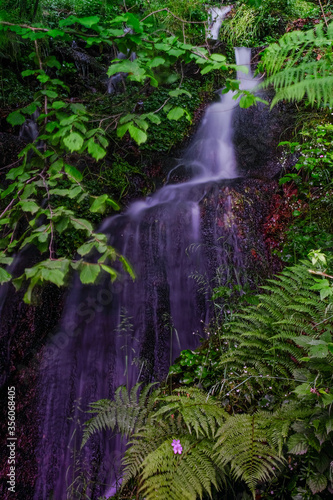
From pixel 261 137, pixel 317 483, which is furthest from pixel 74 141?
pixel 261 137

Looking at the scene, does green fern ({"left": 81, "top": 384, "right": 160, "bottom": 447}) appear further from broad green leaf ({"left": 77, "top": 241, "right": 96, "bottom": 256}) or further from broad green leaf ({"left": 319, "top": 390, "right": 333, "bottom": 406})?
broad green leaf ({"left": 319, "top": 390, "right": 333, "bottom": 406})

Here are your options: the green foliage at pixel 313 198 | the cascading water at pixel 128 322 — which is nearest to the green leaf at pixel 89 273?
the cascading water at pixel 128 322

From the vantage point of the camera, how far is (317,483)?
123 cm

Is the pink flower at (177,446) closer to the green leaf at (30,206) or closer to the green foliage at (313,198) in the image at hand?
the green leaf at (30,206)

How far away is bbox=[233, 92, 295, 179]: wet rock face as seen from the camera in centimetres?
430

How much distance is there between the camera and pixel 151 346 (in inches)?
125

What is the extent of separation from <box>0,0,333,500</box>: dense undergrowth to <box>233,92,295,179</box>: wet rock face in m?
0.24

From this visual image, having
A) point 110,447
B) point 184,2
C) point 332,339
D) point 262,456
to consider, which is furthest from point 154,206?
point 184,2

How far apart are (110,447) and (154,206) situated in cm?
258

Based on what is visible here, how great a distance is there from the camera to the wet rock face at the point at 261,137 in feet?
14.1

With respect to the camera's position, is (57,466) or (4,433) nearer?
(57,466)

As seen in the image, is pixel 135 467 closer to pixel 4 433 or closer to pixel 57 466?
pixel 57 466

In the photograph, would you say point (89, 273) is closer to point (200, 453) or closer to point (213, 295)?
point (200, 453)

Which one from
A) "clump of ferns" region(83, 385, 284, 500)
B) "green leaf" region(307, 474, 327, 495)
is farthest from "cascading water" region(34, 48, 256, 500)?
"green leaf" region(307, 474, 327, 495)
